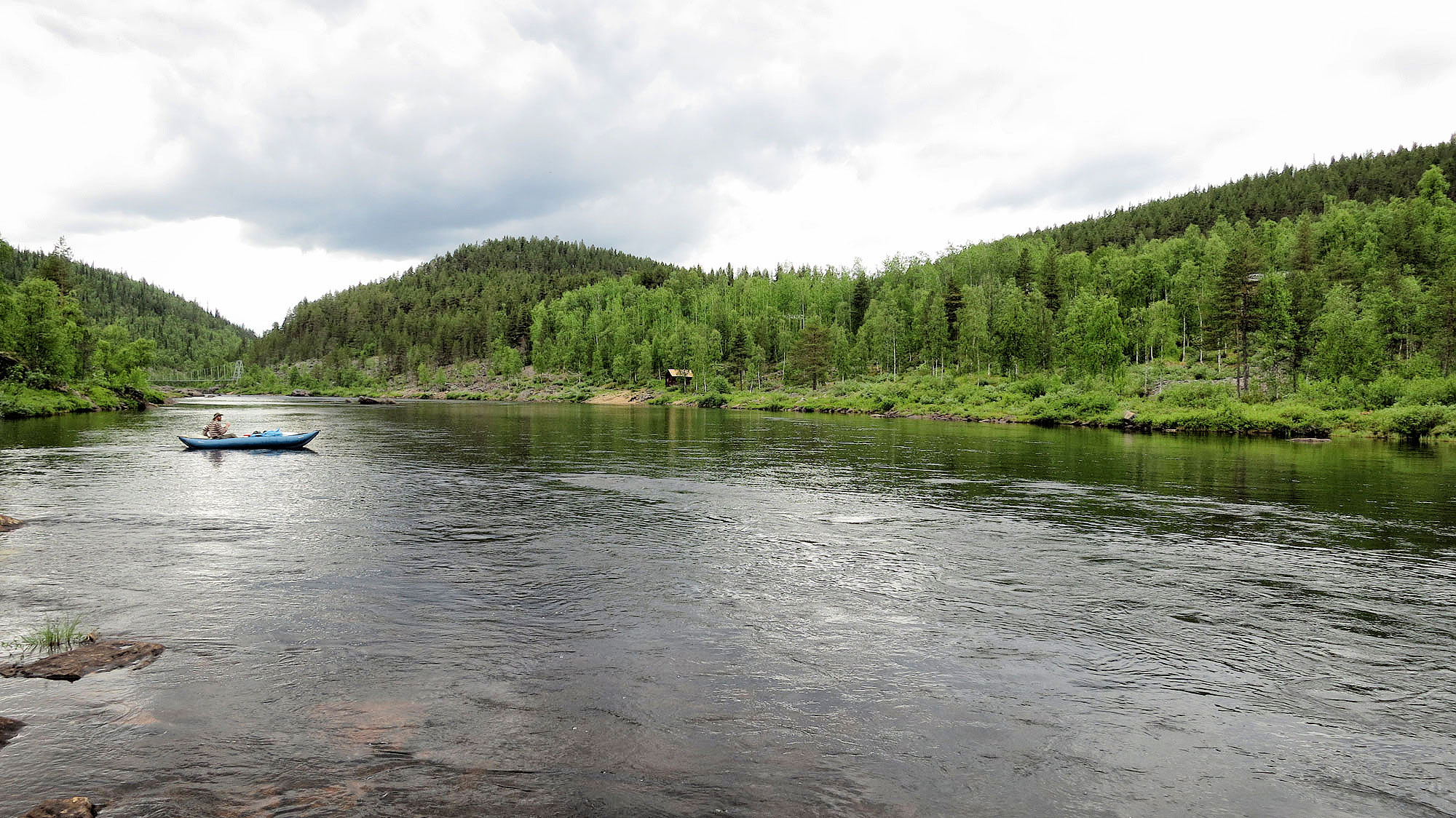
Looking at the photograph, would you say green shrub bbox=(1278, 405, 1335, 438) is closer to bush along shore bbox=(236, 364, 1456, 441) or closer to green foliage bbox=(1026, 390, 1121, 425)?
bush along shore bbox=(236, 364, 1456, 441)

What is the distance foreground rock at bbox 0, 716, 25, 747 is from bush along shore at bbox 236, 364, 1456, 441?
7587 cm

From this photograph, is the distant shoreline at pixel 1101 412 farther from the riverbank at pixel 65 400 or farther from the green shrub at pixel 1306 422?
the riverbank at pixel 65 400

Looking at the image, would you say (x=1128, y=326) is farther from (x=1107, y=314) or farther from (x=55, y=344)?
(x=55, y=344)

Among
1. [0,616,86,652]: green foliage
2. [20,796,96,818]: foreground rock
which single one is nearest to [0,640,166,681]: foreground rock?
[0,616,86,652]: green foliage

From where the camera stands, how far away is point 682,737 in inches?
365

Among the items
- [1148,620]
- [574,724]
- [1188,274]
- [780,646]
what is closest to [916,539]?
[1148,620]

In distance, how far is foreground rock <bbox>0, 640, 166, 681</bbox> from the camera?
424 inches

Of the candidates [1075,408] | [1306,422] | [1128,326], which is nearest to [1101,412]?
[1075,408]

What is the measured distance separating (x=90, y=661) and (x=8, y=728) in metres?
2.42

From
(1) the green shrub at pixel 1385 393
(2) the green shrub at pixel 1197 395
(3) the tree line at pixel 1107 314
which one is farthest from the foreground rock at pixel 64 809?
(3) the tree line at pixel 1107 314

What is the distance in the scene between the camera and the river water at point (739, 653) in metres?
8.23

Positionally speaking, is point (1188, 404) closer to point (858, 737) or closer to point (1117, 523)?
point (1117, 523)

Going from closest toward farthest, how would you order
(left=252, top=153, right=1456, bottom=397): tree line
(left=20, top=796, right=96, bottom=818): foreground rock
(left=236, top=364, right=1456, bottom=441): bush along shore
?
(left=20, top=796, right=96, bottom=818): foreground rock < (left=236, top=364, right=1456, bottom=441): bush along shore < (left=252, top=153, right=1456, bottom=397): tree line

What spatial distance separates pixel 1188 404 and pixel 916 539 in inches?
2632
